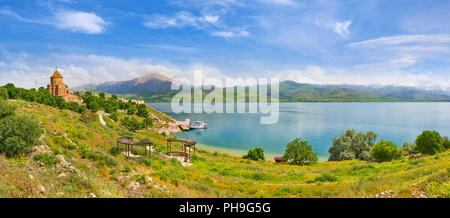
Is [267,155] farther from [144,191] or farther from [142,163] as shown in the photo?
[144,191]

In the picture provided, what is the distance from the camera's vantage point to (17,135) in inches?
483

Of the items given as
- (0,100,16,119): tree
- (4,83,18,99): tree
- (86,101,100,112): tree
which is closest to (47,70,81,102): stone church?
(86,101,100,112): tree

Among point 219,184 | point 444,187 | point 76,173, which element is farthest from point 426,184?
point 76,173

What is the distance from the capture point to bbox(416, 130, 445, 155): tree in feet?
105

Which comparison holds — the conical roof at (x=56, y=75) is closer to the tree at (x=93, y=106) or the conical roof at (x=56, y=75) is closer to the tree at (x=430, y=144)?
the tree at (x=93, y=106)

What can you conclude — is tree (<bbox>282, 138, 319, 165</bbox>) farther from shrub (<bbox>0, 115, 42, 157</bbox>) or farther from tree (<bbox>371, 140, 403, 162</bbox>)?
shrub (<bbox>0, 115, 42, 157</bbox>)

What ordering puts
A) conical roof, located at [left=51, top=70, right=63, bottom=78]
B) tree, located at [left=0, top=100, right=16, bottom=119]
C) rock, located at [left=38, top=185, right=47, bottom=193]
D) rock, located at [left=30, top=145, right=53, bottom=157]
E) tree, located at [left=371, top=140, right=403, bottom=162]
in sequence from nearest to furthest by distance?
1. rock, located at [left=38, top=185, right=47, bottom=193]
2. rock, located at [left=30, top=145, right=53, bottom=157]
3. tree, located at [left=0, top=100, right=16, bottom=119]
4. tree, located at [left=371, top=140, right=403, bottom=162]
5. conical roof, located at [left=51, top=70, right=63, bottom=78]

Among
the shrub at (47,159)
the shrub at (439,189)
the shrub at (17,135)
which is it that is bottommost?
the shrub at (439,189)

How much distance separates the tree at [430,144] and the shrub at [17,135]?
155 ft

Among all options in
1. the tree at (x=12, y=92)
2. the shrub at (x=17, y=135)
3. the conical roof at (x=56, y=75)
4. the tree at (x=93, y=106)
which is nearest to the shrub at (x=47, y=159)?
the shrub at (x=17, y=135)

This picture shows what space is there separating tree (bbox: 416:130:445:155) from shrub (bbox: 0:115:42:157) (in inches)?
1860

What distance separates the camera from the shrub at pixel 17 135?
11.6 metres

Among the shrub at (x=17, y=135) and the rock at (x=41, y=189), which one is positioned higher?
the shrub at (x=17, y=135)
